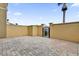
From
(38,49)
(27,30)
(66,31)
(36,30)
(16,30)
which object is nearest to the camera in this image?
(38,49)

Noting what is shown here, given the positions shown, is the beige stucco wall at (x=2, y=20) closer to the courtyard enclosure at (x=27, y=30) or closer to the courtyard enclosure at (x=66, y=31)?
the courtyard enclosure at (x=27, y=30)

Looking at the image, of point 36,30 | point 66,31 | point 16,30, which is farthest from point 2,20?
point 36,30

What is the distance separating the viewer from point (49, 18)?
16453 millimetres

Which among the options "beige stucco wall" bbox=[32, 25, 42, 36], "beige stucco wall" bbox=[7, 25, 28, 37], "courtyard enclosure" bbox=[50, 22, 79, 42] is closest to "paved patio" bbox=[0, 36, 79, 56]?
"courtyard enclosure" bbox=[50, 22, 79, 42]

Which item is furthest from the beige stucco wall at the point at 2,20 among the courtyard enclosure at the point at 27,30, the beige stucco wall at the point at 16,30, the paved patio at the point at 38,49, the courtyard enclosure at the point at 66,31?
the courtyard enclosure at the point at 66,31

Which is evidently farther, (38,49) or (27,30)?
(27,30)

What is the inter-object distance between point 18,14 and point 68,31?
8671 mm

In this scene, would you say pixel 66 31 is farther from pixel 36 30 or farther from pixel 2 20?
pixel 36 30

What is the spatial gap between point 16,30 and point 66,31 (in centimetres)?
804

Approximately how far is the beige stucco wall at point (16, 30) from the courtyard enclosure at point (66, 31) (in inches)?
197

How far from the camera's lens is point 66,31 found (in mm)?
11344

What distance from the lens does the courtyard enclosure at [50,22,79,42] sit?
392 inches

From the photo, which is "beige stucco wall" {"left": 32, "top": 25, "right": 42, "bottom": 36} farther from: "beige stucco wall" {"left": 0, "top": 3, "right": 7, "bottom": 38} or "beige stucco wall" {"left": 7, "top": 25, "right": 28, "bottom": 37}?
"beige stucco wall" {"left": 0, "top": 3, "right": 7, "bottom": 38}

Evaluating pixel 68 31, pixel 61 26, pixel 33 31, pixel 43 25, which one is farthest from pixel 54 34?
pixel 33 31
